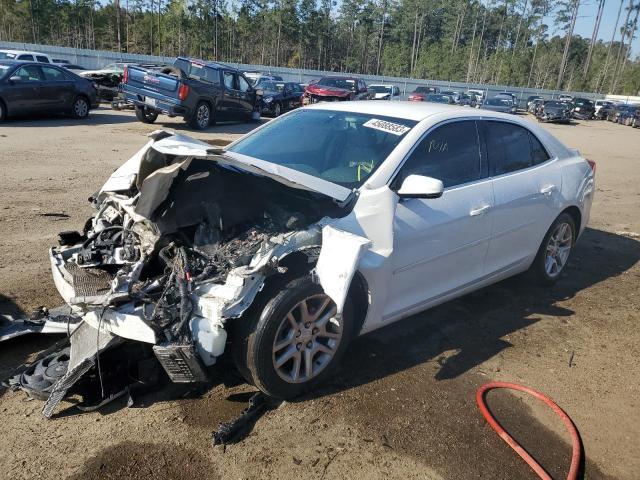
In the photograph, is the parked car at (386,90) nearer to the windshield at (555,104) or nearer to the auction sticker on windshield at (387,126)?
the windshield at (555,104)

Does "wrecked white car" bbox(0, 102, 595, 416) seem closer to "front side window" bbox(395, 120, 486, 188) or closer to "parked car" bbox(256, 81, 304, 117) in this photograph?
"front side window" bbox(395, 120, 486, 188)

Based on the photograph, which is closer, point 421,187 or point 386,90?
point 421,187

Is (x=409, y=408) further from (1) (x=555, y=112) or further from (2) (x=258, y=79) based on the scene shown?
(1) (x=555, y=112)

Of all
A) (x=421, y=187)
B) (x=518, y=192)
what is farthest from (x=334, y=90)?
(x=421, y=187)

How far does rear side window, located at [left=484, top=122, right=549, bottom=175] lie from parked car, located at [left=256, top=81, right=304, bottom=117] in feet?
58.5

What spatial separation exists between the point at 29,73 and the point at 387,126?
42.9 feet

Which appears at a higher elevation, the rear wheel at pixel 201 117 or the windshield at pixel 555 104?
the windshield at pixel 555 104

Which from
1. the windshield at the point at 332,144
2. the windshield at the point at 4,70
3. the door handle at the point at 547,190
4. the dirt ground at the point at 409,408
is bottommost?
the dirt ground at the point at 409,408

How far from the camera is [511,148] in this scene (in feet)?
15.0

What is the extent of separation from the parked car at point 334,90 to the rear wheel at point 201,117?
25.7 ft

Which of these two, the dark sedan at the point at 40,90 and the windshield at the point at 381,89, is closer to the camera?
the dark sedan at the point at 40,90

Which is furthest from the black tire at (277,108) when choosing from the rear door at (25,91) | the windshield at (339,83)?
the rear door at (25,91)

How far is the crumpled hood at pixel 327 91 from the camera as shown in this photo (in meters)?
23.1

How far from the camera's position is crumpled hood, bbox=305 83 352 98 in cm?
2312
